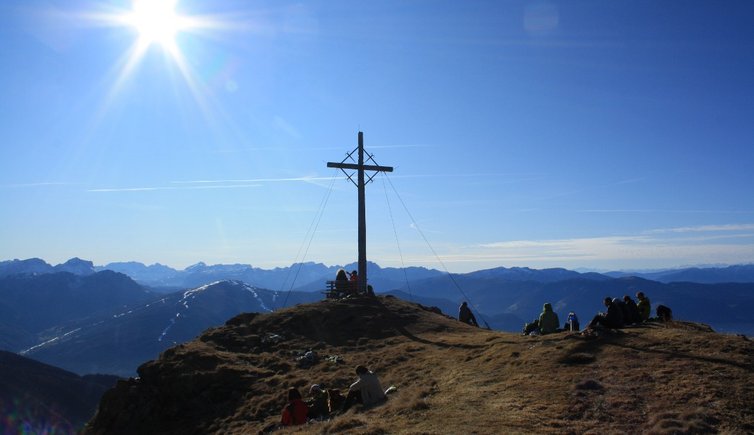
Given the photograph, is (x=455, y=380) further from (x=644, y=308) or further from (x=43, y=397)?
(x=43, y=397)

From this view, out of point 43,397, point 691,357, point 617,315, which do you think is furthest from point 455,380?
point 43,397

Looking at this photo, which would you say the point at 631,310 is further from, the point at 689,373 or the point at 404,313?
the point at 404,313

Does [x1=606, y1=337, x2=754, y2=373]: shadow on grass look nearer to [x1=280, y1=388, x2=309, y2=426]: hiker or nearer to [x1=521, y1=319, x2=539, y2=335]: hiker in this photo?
[x1=521, y1=319, x2=539, y2=335]: hiker

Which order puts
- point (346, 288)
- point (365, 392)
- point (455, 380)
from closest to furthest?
1. point (365, 392)
2. point (455, 380)
3. point (346, 288)

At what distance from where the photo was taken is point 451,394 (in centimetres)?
1500

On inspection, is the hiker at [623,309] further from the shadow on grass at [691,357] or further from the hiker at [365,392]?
the hiker at [365,392]

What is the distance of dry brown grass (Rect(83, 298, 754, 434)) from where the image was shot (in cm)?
1175

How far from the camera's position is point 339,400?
16.2 meters

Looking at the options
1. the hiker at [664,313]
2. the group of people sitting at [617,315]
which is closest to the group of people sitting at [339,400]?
the group of people sitting at [617,315]

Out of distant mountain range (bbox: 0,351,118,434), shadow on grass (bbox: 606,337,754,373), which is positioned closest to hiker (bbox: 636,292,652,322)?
shadow on grass (bbox: 606,337,754,373)

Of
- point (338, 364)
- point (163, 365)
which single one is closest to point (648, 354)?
point (338, 364)

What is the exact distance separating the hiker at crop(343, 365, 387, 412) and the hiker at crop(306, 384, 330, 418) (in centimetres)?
104

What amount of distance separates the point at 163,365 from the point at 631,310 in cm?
2259

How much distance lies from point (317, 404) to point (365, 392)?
2368mm
